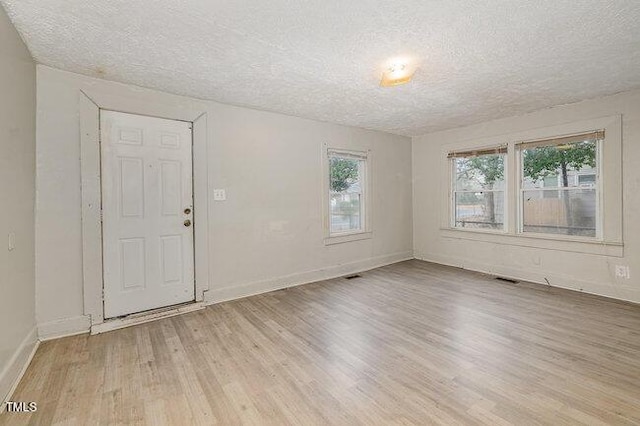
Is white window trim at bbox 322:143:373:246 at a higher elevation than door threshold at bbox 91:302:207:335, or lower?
higher

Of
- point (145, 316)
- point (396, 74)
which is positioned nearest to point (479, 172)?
point (396, 74)

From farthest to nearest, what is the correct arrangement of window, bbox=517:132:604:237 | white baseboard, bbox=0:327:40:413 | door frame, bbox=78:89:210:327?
window, bbox=517:132:604:237, door frame, bbox=78:89:210:327, white baseboard, bbox=0:327:40:413

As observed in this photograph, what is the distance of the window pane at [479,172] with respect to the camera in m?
4.64

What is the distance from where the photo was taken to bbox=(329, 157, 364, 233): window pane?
4777 millimetres

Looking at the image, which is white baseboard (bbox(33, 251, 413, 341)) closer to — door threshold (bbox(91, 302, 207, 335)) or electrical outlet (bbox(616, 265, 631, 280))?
door threshold (bbox(91, 302, 207, 335))

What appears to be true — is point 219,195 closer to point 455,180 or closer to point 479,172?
point 455,180

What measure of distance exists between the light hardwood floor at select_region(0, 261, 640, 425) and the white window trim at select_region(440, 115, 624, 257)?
758 millimetres

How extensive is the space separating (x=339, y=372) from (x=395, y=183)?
4.02m

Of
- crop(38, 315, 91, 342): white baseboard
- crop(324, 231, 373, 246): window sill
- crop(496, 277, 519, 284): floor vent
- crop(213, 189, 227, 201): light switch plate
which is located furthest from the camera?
crop(324, 231, 373, 246): window sill

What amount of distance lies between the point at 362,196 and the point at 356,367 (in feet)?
10.8

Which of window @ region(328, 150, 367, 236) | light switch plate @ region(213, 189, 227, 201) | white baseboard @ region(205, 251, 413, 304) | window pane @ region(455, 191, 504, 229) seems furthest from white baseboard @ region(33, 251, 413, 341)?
window pane @ region(455, 191, 504, 229)

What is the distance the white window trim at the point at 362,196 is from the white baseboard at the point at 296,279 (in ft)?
1.41

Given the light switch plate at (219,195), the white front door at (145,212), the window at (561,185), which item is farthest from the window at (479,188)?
the white front door at (145,212)

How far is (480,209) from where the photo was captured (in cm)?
491
